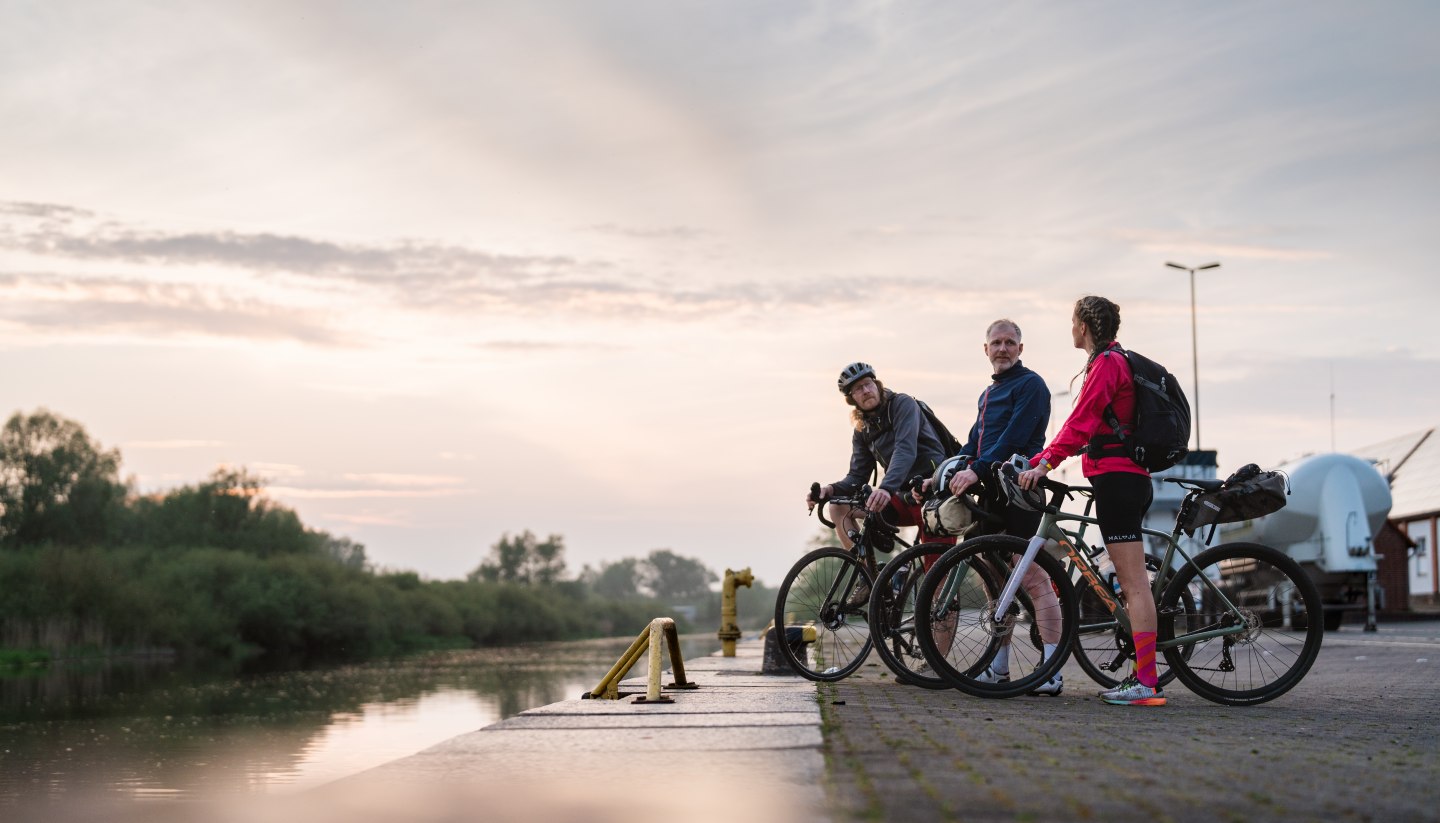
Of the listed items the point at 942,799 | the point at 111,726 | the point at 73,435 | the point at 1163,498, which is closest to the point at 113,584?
the point at 73,435

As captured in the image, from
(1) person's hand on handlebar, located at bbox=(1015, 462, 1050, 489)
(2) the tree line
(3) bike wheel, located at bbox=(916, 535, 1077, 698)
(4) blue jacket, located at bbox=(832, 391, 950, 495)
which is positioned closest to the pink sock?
(3) bike wheel, located at bbox=(916, 535, 1077, 698)

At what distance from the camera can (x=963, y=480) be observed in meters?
6.85

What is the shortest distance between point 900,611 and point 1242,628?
5.76ft

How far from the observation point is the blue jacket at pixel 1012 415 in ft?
24.0

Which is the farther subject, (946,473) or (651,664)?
(946,473)

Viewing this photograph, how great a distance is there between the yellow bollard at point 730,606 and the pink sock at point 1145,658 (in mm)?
4506

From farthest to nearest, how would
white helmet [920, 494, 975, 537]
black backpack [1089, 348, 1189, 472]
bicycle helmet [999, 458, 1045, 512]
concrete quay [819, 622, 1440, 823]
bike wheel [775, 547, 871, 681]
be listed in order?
bike wheel [775, 547, 871, 681] → white helmet [920, 494, 975, 537] → bicycle helmet [999, 458, 1045, 512] → black backpack [1089, 348, 1189, 472] → concrete quay [819, 622, 1440, 823]

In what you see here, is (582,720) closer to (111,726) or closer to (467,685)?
(111,726)

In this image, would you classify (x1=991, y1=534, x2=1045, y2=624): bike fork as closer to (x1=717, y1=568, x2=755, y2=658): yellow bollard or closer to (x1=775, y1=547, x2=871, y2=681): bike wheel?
(x1=775, y1=547, x2=871, y2=681): bike wheel

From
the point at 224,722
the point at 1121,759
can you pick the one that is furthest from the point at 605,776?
the point at 224,722

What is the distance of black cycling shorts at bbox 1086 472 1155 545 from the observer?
21.4 feet

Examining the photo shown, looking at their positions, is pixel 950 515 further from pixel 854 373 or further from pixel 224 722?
pixel 224 722

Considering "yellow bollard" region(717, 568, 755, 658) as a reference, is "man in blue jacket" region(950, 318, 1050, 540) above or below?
above

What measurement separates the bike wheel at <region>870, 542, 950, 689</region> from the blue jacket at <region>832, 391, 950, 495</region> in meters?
0.64
